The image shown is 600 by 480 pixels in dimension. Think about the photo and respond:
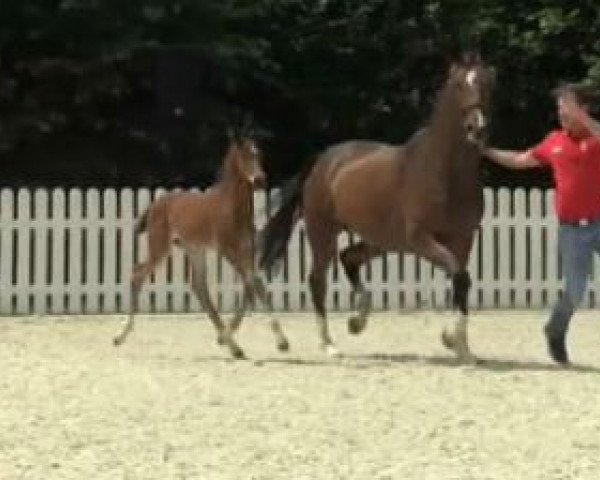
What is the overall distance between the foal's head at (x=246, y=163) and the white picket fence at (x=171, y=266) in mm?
4961

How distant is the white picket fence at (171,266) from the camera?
63.0ft

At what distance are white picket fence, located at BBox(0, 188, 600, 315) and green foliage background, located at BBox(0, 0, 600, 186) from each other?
230 cm

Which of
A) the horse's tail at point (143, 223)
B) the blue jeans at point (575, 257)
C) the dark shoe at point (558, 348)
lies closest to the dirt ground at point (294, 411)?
the dark shoe at point (558, 348)

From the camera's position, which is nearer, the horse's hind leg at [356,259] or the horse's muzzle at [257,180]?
the horse's muzzle at [257,180]

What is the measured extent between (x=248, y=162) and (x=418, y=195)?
1506 millimetres

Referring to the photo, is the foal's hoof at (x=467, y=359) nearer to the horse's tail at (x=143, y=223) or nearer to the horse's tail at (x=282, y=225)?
the horse's tail at (x=282, y=225)

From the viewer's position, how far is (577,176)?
12883 mm

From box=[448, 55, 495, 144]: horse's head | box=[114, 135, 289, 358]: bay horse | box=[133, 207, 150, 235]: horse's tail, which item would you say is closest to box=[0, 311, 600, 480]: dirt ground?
box=[114, 135, 289, 358]: bay horse

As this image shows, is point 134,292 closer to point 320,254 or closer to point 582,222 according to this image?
point 320,254

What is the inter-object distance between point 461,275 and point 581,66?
36.8ft

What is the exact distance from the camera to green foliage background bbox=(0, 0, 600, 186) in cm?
2098

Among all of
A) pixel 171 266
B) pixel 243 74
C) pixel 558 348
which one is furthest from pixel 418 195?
pixel 243 74

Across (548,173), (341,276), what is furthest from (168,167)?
(548,173)

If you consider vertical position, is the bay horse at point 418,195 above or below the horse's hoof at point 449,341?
above
